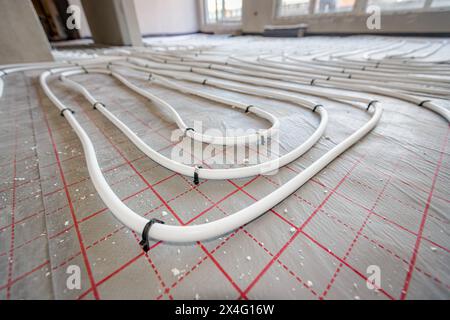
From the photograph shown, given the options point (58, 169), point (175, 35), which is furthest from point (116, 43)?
point (58, 169)

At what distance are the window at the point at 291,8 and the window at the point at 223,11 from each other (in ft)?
8.75

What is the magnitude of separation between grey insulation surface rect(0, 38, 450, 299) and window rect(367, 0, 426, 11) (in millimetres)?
6634

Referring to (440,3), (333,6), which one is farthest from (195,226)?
(333,6)

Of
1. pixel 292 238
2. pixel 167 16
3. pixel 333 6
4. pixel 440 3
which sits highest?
pixel 167 16

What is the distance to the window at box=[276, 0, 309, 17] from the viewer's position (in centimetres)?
709

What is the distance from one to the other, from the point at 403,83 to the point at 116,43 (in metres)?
7.10

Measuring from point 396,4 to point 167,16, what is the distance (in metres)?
9.16

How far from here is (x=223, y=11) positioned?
10.0m

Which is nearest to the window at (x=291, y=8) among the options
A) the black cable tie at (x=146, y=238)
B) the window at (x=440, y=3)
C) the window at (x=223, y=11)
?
the window at (x=223, y=11)

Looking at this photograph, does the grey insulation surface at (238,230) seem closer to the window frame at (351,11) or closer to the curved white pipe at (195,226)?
the curved white pipe at (195,226)

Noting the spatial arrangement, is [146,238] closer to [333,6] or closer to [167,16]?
[333,6]

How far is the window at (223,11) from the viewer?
31.7 feet

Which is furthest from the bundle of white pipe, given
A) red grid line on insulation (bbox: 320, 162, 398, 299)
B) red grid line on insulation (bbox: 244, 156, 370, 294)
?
red grid line on insulation (bbox: 320, 162, 398, 299)

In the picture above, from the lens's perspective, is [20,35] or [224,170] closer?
[224,170]
